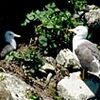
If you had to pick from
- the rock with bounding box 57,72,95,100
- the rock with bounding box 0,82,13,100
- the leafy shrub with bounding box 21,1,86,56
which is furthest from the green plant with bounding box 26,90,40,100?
the leafy shrub with bounding box 21,1,86,56

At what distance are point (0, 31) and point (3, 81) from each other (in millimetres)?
3085

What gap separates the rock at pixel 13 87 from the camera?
893cm

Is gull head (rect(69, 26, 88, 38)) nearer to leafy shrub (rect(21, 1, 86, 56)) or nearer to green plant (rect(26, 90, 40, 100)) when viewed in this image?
leafy shrub (rect(21, 1, 86, 56))

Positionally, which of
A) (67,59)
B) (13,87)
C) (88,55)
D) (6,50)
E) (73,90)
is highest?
(6,50)

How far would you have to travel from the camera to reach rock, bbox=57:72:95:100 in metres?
10.2

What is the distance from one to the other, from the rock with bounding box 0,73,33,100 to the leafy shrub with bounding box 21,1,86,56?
178cm

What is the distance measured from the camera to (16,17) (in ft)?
39.0

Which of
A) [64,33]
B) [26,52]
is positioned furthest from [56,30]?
[26,52]

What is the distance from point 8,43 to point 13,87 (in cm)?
253

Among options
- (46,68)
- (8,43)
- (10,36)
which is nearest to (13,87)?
(46,68)

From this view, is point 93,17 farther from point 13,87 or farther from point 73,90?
point 13,87

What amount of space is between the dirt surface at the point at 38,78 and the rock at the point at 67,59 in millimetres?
161

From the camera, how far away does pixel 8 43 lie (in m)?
11.7

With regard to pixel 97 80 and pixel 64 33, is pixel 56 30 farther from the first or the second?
pixel 97 80
